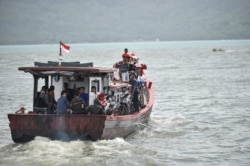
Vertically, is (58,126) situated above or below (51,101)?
below

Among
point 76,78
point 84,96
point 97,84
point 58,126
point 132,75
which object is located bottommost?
point 58,126

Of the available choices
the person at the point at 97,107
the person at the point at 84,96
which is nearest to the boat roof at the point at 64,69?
the person at the point at 84,96

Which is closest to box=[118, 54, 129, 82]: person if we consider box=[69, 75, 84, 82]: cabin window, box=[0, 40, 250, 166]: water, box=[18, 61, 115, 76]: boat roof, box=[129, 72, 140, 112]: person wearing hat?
box=[0, 40, 250, 166]: water

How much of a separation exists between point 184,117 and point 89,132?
9.98 metres

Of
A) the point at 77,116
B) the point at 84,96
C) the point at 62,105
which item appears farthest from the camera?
the point at 84,96

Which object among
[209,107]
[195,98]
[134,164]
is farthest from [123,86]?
[195,98]

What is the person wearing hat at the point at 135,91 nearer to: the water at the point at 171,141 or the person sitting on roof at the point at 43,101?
the water at the point at 171,141

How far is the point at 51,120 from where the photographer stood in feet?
71.9

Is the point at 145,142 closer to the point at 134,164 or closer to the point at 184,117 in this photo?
the point at 134,164

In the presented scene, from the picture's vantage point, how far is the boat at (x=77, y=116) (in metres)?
21.9

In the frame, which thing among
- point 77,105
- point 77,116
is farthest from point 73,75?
point 77,116

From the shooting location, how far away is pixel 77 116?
2186 centimetres

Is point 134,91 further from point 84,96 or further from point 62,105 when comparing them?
point 62,105

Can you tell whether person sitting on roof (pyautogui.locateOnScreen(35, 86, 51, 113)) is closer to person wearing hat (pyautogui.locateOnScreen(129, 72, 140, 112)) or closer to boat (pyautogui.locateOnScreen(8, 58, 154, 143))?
boat (pyautogui.locateOnScreen(8, 58, 154, 143))
